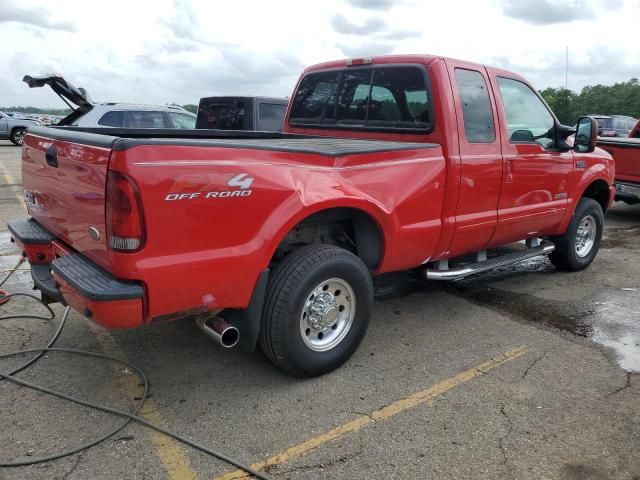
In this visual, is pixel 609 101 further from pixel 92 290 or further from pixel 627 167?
pixel 92 290

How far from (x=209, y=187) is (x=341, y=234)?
1.41 meters

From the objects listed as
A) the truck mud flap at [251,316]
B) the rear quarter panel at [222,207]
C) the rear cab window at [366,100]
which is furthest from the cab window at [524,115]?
the truck mud flap at [251,316]

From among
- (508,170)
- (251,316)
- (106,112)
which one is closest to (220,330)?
(251,316)

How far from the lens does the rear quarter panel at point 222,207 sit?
2.66 metres

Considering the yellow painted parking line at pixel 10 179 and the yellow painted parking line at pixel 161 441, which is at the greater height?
the yellow painted parking line at pixel 10 179

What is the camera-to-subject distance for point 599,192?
6.28 meters

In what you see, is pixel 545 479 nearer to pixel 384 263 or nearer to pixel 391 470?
pixel 391 470

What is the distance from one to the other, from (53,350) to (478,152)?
3.40 meters

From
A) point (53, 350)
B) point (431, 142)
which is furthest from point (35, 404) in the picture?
point (431, 142)

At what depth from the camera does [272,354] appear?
3.35m

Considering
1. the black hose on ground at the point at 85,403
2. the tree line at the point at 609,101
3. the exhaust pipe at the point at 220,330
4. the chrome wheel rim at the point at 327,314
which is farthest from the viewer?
the tree line at the point at 609,101

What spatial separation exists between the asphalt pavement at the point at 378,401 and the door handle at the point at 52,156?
133 centimetres

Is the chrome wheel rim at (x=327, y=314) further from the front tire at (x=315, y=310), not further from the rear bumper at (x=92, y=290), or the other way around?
the rear bumper at (x=92, y=290)

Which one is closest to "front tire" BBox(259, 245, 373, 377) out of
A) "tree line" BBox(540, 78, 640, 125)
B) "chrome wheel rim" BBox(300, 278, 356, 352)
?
"chrome wheel rim" BBox(300, 278, 356, 352)
